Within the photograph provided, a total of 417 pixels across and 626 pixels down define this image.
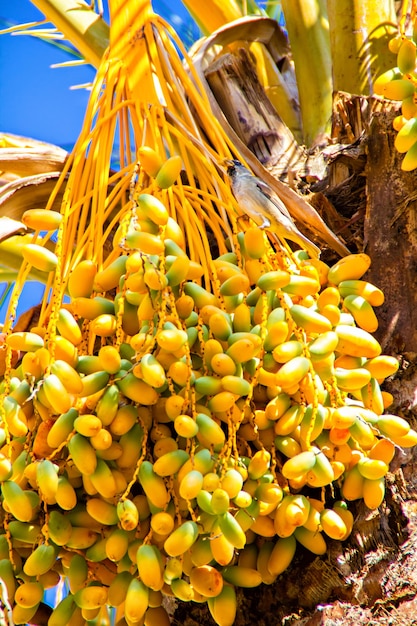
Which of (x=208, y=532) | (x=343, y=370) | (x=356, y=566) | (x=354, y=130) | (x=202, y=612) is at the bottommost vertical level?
(x=202, y=612)

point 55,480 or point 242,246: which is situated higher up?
point 242,246

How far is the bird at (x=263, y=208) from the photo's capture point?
0.95 metres

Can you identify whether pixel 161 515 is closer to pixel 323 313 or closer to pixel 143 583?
pixel 143 583

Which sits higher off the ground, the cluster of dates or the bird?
the bird

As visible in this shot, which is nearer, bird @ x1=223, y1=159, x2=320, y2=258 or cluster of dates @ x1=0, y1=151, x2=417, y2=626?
cluster of dates @ x1=0, y1=151, x2=417, y2=626

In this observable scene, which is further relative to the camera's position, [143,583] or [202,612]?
[202,612]

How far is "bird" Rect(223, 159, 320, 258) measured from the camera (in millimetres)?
950

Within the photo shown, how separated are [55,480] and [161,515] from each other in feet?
0.38

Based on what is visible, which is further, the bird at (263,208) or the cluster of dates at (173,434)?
the bird at (263,208)

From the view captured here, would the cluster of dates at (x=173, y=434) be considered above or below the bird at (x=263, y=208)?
below

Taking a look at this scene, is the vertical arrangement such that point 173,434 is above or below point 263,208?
below

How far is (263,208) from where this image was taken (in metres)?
0.95

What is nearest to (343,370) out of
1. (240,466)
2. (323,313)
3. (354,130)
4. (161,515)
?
(323,313)

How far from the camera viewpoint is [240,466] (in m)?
0.81
